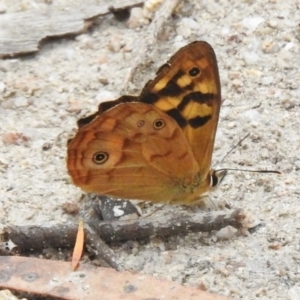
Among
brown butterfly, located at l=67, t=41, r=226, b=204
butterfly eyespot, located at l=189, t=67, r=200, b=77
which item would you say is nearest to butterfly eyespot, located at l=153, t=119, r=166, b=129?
brown butterfly, located at l=67, t=41, r=226, b=204

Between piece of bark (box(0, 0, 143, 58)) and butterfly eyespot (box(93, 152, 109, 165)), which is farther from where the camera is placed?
piece of bark (box(0, 0, 143, 58))

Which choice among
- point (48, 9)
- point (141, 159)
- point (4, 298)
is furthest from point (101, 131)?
point (48, 9)

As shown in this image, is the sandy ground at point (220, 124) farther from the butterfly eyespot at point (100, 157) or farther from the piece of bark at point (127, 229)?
the butterfly eyespot at point (100, 157)

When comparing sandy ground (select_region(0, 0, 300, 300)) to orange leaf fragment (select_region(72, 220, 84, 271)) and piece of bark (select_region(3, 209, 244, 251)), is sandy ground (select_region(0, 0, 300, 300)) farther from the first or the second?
orange leaf fragment (select_region(72, 220, 84, 271))

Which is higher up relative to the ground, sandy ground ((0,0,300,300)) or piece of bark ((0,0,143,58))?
piece of bark ((0,0,143,58))

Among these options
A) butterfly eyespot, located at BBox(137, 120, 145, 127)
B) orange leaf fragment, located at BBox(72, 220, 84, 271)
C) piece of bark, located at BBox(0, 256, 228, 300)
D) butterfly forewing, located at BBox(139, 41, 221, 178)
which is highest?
butterfly forewing, located at BBox(139, 41, 221, 178)

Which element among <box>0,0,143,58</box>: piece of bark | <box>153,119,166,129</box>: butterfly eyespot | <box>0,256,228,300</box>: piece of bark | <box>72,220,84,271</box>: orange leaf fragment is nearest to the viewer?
<box>0,256,228,300</box>: piece of bark

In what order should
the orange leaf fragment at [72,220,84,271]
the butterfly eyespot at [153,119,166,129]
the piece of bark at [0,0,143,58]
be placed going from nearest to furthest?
the orange leaf fragment at [72,220,84,271] < the butterfly eyespot at [153,119,166,129] < the piece of bark at [0,0,143,58]

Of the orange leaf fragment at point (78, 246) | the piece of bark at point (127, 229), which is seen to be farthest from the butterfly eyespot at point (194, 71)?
the orange leaf fragment at point (78, 246)
